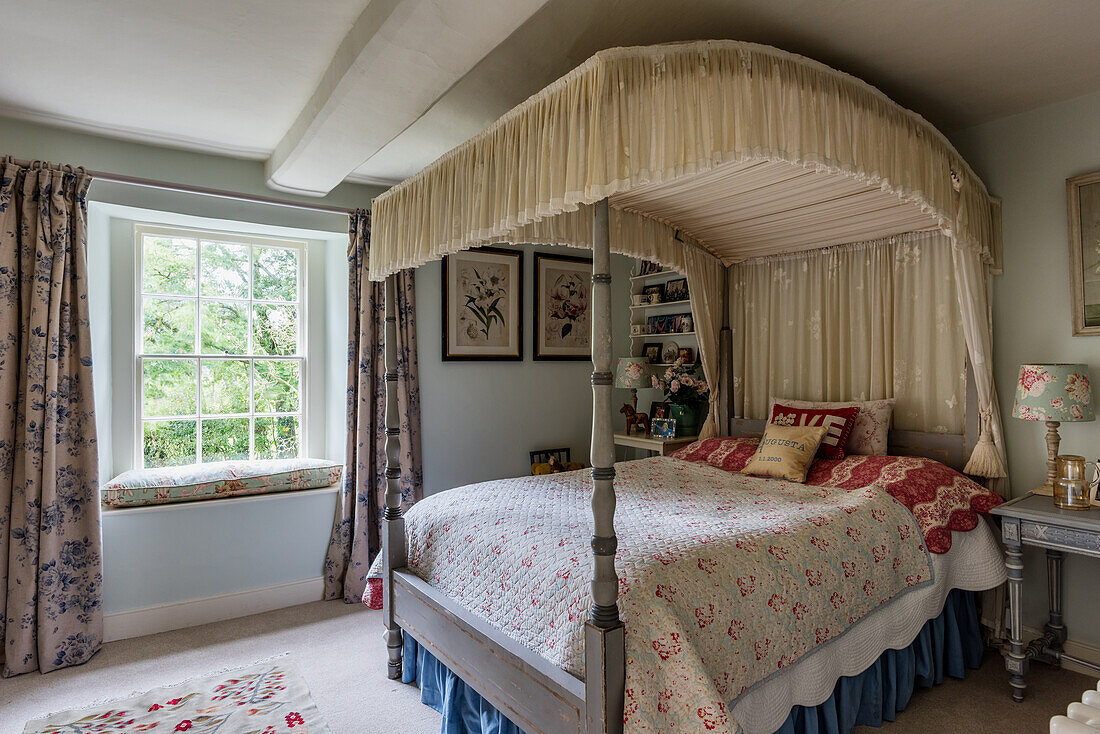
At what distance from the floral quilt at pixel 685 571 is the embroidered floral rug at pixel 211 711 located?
1.70 feet

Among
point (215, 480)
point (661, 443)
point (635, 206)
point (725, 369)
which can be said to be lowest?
point (215, 480)

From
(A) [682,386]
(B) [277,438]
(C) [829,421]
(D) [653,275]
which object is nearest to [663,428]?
(A) [682,386]

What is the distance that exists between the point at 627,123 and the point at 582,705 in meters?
1.52

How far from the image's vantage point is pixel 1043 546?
7.81 feet

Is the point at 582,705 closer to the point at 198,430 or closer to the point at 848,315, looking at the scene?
the point at 848,315

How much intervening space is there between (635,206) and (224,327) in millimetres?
2687

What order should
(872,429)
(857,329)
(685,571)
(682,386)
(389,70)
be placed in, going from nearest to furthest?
(685,571), (389,70), (872,429), (857,329), (682,386)

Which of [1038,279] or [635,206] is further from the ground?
[635,206]

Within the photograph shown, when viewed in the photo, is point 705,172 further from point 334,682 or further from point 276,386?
point 276,386

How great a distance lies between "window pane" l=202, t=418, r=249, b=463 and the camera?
148 inches

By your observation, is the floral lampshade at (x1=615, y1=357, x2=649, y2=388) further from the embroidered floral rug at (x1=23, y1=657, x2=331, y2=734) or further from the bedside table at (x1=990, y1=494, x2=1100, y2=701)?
the embroidered floral rug at (x1=23, y1=657, x2=331, y2=734)

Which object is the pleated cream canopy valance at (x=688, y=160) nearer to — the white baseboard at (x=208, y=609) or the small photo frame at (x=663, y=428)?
the small photo frame at (x=663, y=428)

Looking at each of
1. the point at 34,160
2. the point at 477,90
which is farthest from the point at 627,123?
the point at 34,160

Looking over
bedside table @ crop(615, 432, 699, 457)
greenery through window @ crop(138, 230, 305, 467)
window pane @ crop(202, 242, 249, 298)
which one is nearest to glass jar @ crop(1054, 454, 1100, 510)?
bedside table @ crop(615, 432, 699, 457)
